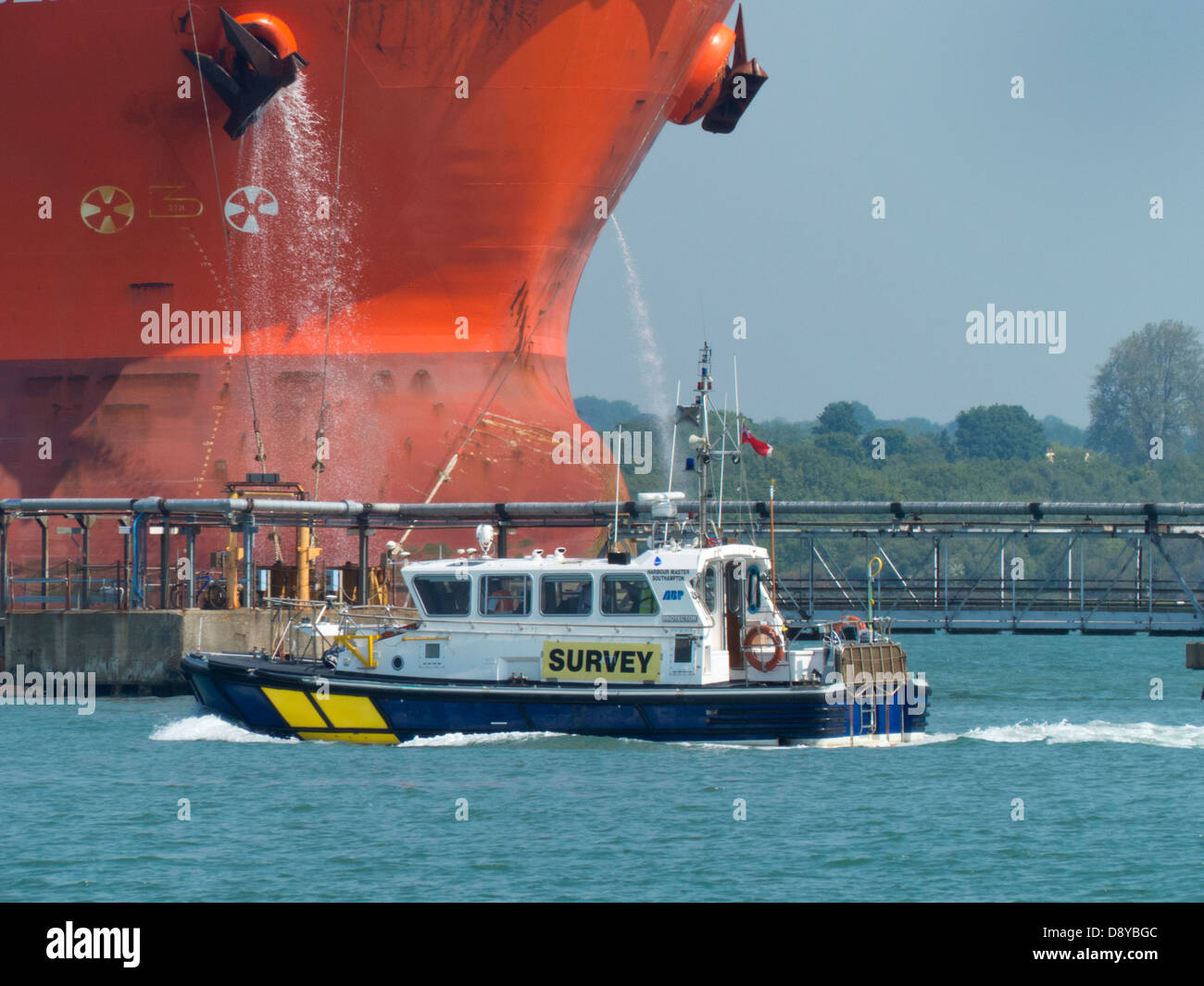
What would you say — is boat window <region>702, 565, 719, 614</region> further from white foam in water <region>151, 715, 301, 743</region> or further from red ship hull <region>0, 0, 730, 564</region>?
red ship hull <region>0, 0, 730, 564</region>

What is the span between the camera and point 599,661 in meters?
27.1

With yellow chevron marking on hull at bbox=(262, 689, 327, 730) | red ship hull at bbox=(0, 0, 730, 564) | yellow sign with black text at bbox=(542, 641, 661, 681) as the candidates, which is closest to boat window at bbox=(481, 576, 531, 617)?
yellow sign with black text at bbox=(542, 641, 661, 681)

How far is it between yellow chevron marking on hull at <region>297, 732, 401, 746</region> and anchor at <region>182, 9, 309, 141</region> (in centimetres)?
1799

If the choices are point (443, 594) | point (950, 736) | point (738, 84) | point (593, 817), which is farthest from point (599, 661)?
point (738, 84)

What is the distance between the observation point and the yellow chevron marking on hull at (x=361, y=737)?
2758 centimetres

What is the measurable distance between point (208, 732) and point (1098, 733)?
14.8 metres

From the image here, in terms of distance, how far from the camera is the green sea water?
65.1ft

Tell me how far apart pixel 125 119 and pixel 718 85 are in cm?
1562
